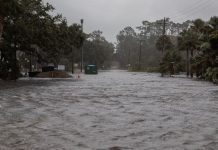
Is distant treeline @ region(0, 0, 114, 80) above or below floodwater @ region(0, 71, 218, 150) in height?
above

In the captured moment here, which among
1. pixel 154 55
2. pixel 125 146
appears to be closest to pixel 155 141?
pixel 125 146

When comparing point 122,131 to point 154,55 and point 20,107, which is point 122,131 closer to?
point 20,107

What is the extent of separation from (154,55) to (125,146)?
6677 inches

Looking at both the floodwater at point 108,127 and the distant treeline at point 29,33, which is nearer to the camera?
the floodwater at point 108,127

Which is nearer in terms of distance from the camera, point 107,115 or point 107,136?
point 107,136

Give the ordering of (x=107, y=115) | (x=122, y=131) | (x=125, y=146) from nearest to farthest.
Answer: (x=125, y=146), (x=122, y=131), (x=107, y=115)

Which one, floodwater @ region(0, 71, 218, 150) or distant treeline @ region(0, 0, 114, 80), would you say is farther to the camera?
distant treeline @ region(0, 0, 114, 80)

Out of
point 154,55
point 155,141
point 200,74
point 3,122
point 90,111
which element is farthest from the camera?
point 154,55

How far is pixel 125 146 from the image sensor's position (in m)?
9.72

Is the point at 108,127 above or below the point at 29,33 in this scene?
below

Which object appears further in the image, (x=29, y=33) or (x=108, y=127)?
(x=29, y=33)

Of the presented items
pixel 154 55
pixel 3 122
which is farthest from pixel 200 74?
pixel 154 55

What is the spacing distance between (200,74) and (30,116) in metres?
46.9

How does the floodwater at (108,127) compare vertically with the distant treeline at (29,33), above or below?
below
